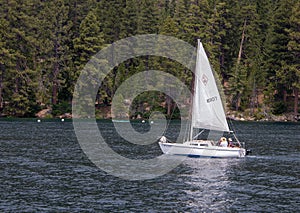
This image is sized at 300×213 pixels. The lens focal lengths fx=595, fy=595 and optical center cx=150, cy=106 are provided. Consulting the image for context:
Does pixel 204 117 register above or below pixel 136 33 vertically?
below

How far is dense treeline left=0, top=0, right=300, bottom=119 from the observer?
15275 centimetres

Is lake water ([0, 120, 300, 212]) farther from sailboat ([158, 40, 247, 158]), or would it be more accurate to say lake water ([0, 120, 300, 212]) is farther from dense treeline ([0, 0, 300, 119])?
dense treeline ([0, 0, 300, 119])

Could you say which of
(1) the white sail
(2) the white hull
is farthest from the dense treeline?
(1) the white sail

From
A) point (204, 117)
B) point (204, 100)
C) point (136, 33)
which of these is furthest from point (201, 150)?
point (136, 33)

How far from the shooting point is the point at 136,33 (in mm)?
167125

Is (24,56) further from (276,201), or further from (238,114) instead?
(276,201)

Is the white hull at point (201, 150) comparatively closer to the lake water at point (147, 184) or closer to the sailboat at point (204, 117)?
the sailboat at point (204, 117)

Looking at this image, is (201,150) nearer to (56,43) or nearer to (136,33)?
(56,43)

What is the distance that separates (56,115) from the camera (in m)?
155

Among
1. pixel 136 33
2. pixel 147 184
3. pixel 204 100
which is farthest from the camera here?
pixel 136 33

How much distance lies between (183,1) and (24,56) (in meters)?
49.2

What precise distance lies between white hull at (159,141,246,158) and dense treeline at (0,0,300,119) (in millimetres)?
78474

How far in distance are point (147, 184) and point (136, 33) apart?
387ft

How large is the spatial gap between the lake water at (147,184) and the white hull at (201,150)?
44.3 inches
